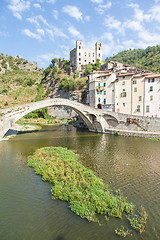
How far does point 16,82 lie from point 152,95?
265ft

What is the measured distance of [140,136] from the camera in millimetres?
32469

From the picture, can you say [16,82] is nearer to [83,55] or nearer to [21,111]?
[83,55]

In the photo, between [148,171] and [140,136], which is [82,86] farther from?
[148,171]

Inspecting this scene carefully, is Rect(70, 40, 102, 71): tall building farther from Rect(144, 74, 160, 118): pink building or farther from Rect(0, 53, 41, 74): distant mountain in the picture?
Rect(0, 53, 41, 74): distant mountain

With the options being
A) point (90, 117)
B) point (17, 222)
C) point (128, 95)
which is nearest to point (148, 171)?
point (17, 222)

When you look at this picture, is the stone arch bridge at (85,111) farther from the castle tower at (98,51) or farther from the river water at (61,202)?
the castle tower at (98,51)

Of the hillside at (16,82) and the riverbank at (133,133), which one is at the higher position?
the hillside at (16,82)

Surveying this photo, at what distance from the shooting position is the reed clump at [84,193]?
8.91 m

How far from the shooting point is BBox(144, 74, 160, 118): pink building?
37562 mm

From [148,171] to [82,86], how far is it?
50.9m

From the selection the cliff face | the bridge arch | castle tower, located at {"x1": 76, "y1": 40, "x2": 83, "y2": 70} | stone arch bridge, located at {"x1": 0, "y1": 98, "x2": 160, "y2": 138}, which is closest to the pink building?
stone arch bridge, located at {"x1": 0, "y1": 98, "x2": 160, "y2": 138}

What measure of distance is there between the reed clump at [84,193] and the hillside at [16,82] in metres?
63.8

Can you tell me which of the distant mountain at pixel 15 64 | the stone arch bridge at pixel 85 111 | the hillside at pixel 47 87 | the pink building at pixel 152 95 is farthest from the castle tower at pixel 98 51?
the distant mountain at pixel 15 64

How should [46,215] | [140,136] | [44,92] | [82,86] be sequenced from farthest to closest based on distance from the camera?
[44,92] → [82,86] → [140,136] → [46,215]
